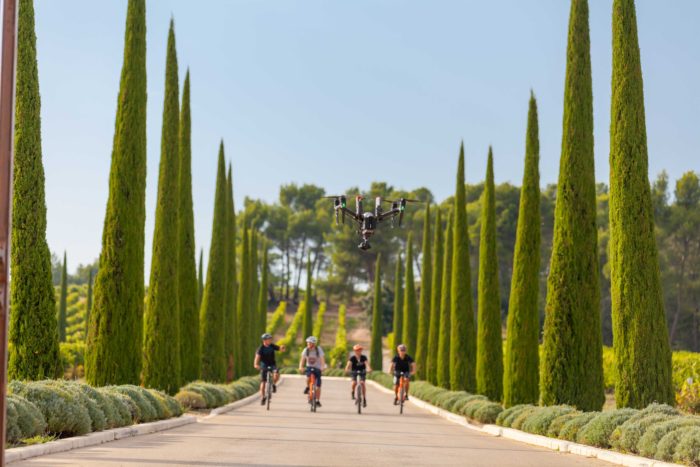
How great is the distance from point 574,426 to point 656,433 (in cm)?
360

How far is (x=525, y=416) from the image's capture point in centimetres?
2084

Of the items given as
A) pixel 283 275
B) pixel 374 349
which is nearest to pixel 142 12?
pixel 374 349

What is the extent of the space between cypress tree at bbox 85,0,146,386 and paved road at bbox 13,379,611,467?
8.10 feet

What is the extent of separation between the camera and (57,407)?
14.1m

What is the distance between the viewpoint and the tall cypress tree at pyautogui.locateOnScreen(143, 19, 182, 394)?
2558 cm

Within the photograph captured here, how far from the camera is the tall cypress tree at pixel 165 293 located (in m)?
25.6

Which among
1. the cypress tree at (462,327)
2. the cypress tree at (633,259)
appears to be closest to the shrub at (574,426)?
the cypress tree at (633,259)

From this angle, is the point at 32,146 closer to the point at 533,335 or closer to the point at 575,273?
the point at 575,273

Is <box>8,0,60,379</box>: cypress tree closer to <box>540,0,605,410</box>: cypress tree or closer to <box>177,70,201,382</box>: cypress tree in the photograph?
<box>540,0,605,410</box>: cypress tree

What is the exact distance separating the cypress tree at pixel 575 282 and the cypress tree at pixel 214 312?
58.5 ft

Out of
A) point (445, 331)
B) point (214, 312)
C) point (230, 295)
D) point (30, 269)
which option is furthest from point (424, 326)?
point (30, 269)

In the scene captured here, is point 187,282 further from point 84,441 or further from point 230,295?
point 84,441

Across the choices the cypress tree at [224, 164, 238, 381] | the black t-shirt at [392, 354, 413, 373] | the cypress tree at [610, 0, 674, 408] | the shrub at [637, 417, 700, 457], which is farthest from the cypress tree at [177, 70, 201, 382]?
the shrub at [637, 417, 700, 457]

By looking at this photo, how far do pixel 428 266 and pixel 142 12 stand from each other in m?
30.8
